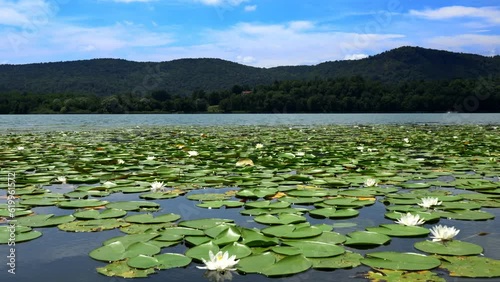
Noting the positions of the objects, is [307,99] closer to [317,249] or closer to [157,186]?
[157,186]

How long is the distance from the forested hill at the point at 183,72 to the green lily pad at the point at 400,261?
6687 centimetres

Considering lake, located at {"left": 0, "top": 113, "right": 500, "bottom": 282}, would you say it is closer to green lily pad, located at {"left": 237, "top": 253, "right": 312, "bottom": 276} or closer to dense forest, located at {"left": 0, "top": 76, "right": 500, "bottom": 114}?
green lily pad, located at {"left": 237, "top": 253, "right": 312, "bottom": 276}

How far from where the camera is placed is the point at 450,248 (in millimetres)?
2559

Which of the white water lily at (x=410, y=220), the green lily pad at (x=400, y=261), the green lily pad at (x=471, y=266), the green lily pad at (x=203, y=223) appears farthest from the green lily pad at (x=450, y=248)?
the green lily pad at (x=203, y=223)

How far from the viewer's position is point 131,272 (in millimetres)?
2236

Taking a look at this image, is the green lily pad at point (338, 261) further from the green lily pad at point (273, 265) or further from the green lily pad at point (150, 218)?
the green lily pad at point (150, 218)

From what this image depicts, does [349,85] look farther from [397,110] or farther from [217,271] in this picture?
[217,271]

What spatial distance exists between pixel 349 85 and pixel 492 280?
6268 cm

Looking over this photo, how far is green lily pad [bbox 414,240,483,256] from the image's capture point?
2.48 metres

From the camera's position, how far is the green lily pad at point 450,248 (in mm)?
2480

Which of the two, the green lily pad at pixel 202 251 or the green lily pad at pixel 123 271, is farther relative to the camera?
the green lily pad at pixel 202 251

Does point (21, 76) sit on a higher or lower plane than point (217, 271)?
higher

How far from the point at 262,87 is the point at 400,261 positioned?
69058 mm

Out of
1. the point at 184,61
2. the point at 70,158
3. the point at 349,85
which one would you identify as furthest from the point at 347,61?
the point at 70,158
